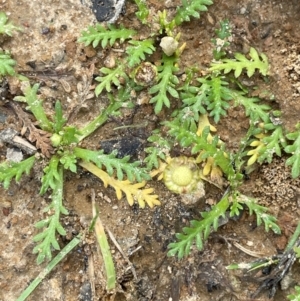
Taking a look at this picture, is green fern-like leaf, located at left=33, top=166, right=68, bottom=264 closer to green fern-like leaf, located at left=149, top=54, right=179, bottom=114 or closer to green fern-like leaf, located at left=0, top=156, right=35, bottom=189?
green fern-like leaf, located at left=0, top=156, right=35, bottom=189

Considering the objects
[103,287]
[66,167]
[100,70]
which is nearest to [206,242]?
[103,287]

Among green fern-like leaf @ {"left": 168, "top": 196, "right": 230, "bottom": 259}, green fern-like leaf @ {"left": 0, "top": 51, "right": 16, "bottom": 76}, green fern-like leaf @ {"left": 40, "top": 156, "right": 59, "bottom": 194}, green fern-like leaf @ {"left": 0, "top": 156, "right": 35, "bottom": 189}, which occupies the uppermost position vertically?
green fern-like leaf @ {"left": 0, "top": 51, "right": 16, "bottom": 76}

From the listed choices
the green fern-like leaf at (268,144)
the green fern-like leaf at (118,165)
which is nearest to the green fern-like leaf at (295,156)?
the green fern-like leaf at (268,144)

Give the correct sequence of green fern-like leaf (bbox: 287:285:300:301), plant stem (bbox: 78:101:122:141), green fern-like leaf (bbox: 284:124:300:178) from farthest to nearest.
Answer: plant stem (bbox: 78:101:122:141)
green fern-like leaf (bbox: 284:124:300:178)
green fern-like leaf (bbox: 287:285:300:301)

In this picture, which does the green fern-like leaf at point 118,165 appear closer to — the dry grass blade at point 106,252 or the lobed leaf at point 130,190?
the lobed leaf at point 130,190

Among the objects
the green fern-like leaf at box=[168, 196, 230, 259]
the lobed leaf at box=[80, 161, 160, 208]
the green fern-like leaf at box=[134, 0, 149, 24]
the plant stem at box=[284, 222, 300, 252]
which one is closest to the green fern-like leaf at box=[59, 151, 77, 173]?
the lobed leaf at box=[80, 161, 160, 208]

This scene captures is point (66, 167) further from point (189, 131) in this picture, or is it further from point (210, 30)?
point (210, 30)

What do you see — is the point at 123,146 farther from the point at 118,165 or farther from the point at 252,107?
the point at 252,107
